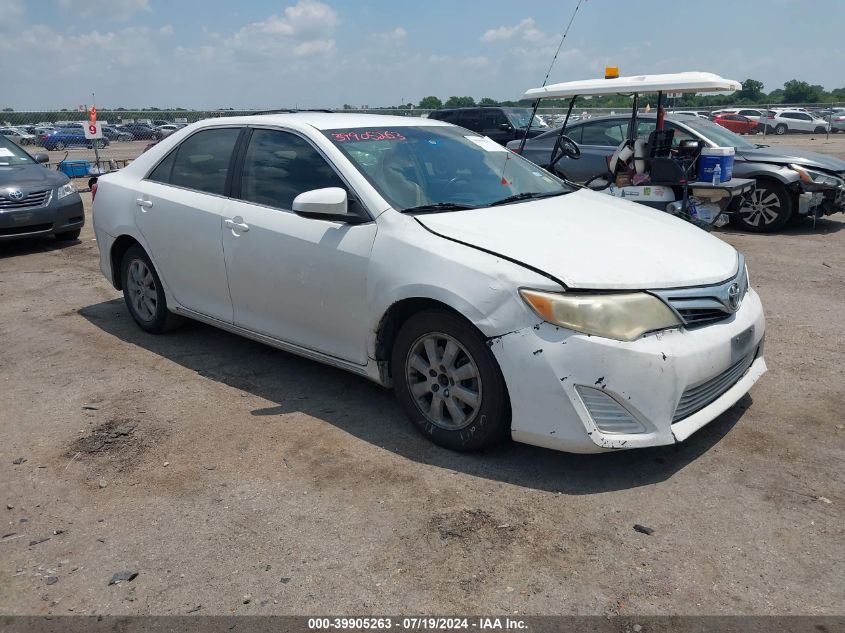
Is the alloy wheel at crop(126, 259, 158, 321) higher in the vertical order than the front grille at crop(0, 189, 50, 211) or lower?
lower

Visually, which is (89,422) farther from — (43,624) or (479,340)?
(479,340)

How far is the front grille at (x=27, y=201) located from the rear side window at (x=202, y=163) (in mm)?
4797

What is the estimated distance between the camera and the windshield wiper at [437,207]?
4023mm

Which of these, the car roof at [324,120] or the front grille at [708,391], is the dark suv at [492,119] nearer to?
the car roof at [324,120]

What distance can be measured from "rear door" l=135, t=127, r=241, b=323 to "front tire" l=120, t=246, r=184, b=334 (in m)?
0.23

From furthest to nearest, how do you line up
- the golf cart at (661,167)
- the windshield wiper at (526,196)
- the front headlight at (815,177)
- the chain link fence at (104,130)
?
the chain link fence at (104,130) < the front headlight at (815,177) < the golf cart at (661,167) < the windshield wiper at (526,196)

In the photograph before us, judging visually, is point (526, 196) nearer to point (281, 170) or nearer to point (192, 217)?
point (281, 170)

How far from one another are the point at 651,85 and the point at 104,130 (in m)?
37.0

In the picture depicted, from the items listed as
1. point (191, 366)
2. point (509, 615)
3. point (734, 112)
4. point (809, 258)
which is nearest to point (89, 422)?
point (191, 366)

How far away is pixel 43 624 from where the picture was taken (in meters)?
2.66

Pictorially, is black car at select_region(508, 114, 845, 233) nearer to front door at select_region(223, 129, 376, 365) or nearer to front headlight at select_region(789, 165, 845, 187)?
front headlight at select_region(789, 165, 845, 187)

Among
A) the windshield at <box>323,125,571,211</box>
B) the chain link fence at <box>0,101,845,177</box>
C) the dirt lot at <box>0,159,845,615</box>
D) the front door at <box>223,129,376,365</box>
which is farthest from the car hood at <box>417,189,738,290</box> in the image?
the chain link fence at <box>0,101,845,177</box>

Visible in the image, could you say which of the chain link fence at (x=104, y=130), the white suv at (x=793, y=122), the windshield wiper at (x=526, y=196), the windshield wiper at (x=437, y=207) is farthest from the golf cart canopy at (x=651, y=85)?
the white suv at (x=793, y=122)

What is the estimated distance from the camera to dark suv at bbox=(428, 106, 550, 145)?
19422 millimetres
